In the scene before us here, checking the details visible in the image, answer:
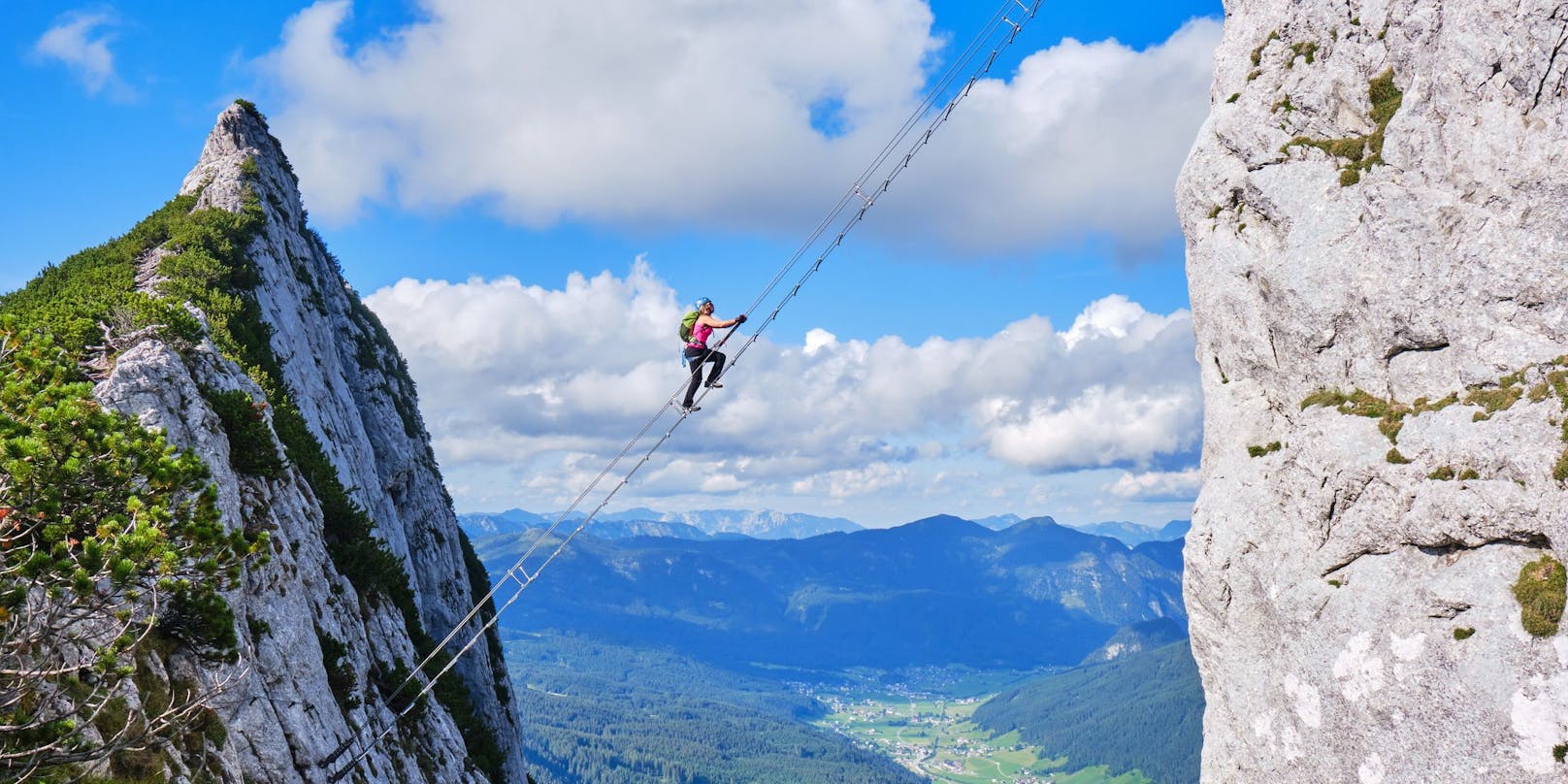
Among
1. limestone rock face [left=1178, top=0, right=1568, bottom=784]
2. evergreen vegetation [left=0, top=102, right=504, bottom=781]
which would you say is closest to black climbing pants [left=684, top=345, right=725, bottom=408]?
evergreen vegetation [left=0, top=102, right=504, bottom=781]

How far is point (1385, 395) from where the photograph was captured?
129 feet

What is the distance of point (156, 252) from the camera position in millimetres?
43562

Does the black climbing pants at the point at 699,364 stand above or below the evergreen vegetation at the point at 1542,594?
above

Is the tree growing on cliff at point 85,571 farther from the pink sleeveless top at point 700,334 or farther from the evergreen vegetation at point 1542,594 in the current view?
the evergreen vegetation at point 1542,594

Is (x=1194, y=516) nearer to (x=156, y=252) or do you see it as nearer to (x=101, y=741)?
(x=101, y=741)

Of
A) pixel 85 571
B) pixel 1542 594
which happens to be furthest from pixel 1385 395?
pixel 85 571

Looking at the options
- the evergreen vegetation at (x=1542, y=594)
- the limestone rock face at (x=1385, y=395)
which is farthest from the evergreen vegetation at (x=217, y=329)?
the evergreen vegetation at (x=1542, y=594)

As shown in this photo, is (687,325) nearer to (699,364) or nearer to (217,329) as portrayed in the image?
(699,364)

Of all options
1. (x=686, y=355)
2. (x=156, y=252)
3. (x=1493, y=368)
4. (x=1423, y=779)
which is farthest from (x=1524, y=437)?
(x=156, y=252)

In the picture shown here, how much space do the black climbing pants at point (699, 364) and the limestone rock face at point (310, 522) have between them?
12.4 meters

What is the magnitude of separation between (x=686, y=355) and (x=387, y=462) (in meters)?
34.7

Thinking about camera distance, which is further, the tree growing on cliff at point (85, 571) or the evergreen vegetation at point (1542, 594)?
the evergreen vegetation at point (1542, 594)

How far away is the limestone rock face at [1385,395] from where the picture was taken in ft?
106

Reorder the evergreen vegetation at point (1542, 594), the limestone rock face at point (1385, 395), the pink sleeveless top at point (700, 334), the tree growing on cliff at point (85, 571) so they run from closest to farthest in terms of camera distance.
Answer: the tree growing on cliff at point (85, 571)
the pink sleeveless top at point (700, 334)
the evergreen vegetation at point (1542, 594)
the limestone rock face at point (1385, 395)
